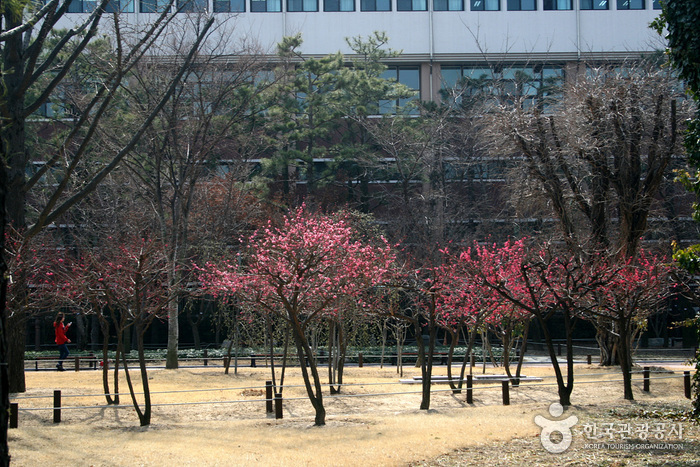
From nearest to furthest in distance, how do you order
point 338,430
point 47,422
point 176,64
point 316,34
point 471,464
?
point 471,464, point 338,430, point 47,422, point 176,64, point 316,34

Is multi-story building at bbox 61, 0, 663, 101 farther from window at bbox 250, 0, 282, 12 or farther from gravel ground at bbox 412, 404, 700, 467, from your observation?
gravel ground at bbox 412, 404, 700, 467

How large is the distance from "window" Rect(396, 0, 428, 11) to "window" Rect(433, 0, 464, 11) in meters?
0.72

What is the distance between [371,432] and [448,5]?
129ft

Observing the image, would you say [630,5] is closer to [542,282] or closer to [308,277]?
[542,282]

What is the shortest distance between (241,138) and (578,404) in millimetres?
19786

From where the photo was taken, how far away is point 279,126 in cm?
3428

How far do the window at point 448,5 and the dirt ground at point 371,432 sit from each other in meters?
33.0

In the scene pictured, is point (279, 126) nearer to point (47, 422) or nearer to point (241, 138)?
point (241, 138)

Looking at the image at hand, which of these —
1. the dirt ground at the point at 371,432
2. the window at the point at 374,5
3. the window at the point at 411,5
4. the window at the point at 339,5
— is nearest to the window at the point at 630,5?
the window at the point at 411,5

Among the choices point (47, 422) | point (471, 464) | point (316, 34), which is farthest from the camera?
point (316, 34)

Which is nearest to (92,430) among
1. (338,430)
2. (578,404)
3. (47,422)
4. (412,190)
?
(47,422)

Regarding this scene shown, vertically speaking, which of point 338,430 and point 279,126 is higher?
point 279,126

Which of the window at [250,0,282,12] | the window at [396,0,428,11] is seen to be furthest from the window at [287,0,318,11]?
the window at [396,0,428,11]

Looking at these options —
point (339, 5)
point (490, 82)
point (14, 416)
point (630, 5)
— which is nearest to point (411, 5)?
point (339, 5)
